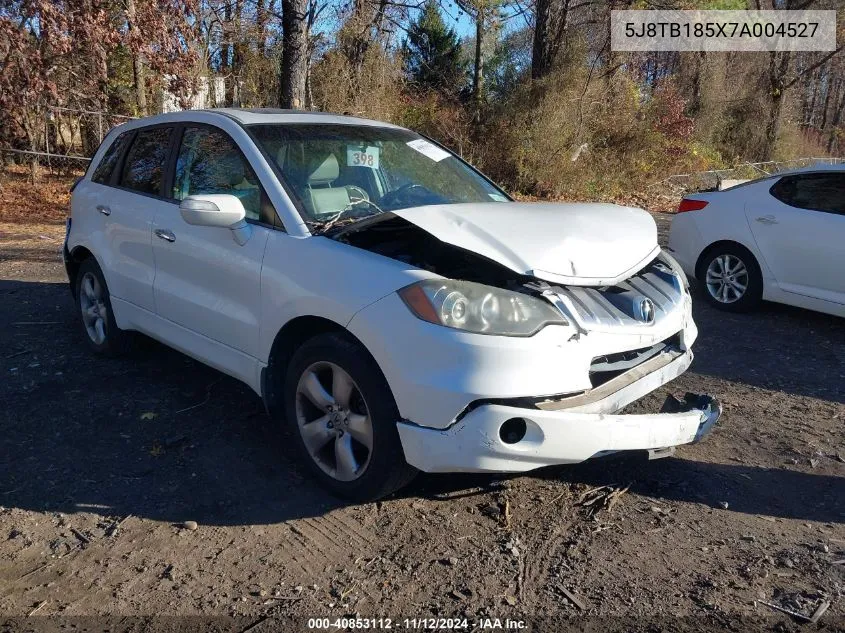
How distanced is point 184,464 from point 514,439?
1.87 metres

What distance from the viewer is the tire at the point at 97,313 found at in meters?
5.36

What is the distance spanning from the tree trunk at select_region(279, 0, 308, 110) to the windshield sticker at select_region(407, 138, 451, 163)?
6.51 m

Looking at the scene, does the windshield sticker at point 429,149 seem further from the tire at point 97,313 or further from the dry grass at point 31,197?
the dry grass at point 31,197

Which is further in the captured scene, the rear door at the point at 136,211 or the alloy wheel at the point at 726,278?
the alloy wheel at the point at 726,278

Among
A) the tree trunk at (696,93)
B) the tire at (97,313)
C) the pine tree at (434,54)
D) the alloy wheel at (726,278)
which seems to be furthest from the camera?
the tree trunk at (696,93)

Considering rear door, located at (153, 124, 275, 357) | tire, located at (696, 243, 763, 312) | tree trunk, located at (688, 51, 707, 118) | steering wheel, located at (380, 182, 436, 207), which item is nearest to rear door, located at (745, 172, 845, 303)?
tire, located at (696, 243, 763, 312)

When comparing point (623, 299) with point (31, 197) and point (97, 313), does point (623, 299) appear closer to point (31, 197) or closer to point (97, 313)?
point (97, 313)

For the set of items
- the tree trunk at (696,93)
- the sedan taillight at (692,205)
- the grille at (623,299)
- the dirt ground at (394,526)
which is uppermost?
the tree trunk at (696,93)

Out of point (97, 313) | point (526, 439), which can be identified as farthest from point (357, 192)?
point (97, 313)

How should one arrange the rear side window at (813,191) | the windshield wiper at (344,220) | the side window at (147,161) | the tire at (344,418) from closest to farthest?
the tire at (344,418), the windshield wiper at (344,220), the side window at (147,161), the rear side window at (813,191)

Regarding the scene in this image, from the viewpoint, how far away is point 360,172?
172 inches

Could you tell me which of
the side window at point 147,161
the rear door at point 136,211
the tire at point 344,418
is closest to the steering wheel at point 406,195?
the tire at point 344,418

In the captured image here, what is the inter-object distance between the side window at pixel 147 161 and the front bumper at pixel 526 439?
8.87 ft

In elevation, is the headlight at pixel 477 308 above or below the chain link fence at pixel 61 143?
below
